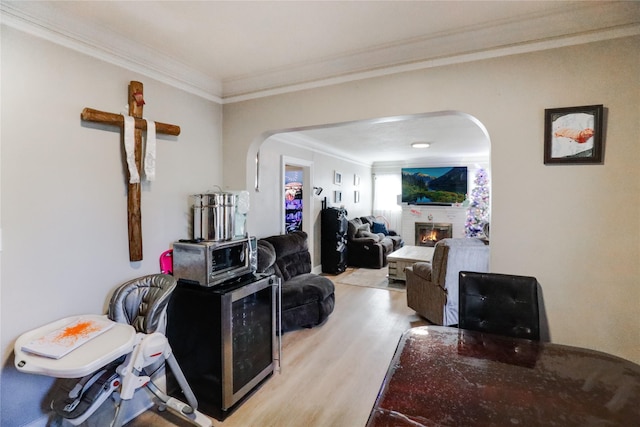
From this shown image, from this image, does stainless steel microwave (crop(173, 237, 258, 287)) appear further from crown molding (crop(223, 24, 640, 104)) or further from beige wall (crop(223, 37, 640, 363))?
beige wall (crop(223, 37, 640, 363))

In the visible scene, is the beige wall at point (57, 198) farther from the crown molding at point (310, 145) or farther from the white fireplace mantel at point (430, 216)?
the white fireplace mantel at point (430, 216)

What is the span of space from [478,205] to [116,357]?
7.73 metres

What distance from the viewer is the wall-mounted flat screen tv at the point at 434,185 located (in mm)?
7746

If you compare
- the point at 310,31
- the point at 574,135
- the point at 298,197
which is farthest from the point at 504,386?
the point at 298,197

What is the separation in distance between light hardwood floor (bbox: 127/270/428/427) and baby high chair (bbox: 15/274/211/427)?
1.26 feet

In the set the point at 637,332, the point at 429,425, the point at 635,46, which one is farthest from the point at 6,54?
the point at 637,332

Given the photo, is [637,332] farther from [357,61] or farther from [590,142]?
[357,61]

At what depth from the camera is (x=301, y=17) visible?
5.84 feet

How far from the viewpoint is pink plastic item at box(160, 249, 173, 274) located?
234 cm

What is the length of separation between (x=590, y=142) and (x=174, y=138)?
274 cm

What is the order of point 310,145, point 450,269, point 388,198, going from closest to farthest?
point 450,269 → point 310,145 → point 388,198

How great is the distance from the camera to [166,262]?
235cm

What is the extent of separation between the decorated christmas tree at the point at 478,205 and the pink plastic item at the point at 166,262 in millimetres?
6762

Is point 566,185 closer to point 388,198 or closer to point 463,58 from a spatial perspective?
point 463,58
